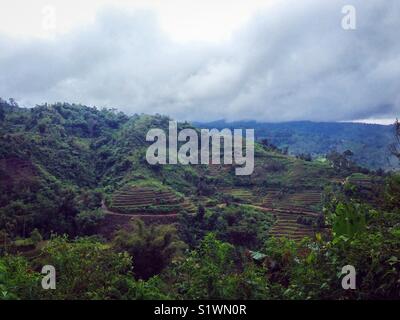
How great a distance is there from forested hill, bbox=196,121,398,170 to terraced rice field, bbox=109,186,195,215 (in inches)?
2025

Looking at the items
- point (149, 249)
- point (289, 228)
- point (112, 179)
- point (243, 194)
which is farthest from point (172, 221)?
point (112, 179)

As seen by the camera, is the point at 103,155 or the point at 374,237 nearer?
the point at 374,237

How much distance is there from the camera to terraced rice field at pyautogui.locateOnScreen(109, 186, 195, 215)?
26.2m

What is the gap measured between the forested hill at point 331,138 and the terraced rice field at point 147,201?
2025 inches

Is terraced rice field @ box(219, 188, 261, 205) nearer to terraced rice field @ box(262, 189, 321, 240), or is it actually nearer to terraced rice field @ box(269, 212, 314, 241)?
terraced rice field @ box(262, 189, 321, 240)

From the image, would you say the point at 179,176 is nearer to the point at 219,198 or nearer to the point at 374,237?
the point at 219,198

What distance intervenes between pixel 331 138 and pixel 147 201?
125190 mm

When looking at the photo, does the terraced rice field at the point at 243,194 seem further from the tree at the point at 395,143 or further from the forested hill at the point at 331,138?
the forested hill at the point at 331,138

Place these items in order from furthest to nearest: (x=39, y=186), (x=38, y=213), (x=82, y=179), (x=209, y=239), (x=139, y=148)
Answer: (x=139, y=148), (x=82, y=179), (x=39, y=186), (x=38, y=213), (x=209, y=239)

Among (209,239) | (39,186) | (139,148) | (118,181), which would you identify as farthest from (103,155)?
(209,239)

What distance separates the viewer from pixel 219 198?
101 ft

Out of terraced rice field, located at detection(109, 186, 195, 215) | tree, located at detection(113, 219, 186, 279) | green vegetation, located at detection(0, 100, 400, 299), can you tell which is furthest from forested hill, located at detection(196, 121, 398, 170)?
tree, located at detection(113, 219, 186, 279)
